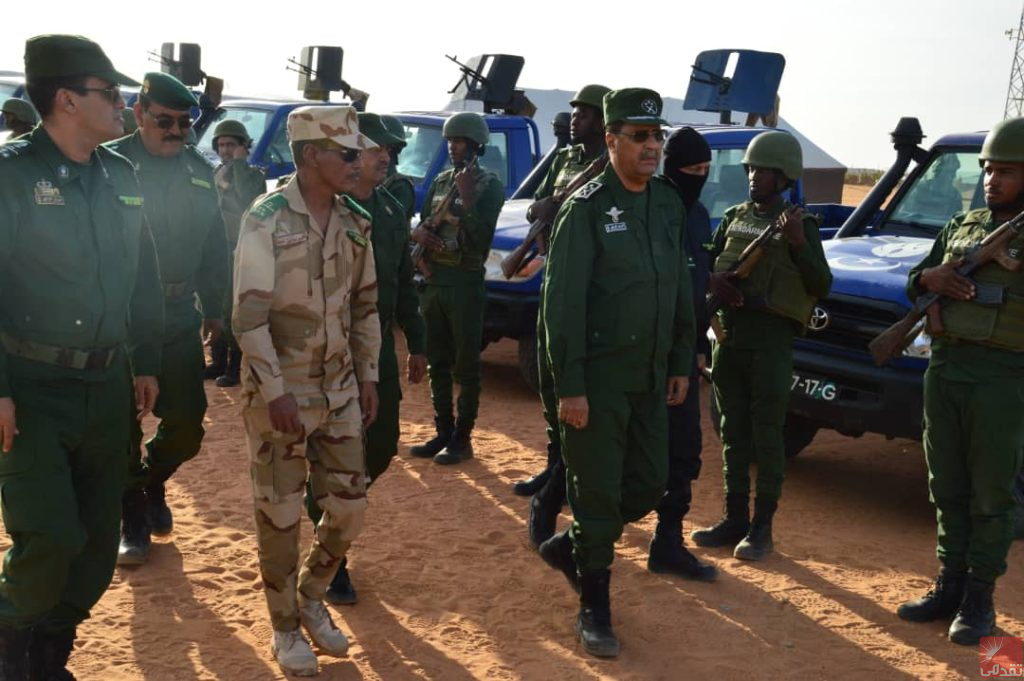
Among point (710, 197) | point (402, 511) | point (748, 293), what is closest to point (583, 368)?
point (748, 293)

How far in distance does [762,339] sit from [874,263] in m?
1.35

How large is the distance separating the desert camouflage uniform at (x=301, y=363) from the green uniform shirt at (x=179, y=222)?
3.99 ft

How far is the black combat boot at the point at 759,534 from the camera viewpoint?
5.99 m

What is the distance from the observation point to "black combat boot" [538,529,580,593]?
543 cm

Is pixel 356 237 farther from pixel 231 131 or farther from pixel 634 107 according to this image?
pixel 231 131

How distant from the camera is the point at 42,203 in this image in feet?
12.7

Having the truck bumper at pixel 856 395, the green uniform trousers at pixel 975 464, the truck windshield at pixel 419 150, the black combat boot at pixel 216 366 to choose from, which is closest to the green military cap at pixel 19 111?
the black combat boot at pixel 216 366

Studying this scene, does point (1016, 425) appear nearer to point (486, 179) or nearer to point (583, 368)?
point (583, 368)

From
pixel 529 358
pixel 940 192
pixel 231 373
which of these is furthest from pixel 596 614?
pixel 231 373

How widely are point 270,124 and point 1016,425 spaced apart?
8.67 m

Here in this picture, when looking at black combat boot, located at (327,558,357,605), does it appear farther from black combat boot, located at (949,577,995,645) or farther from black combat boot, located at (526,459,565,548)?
black combat boot, located at (949,577,995,645)

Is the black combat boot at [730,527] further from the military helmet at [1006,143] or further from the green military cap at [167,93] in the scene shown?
the green military cap at [167,93]

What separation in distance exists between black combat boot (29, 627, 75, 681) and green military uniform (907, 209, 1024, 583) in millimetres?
3472

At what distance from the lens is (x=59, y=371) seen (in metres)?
3.90
